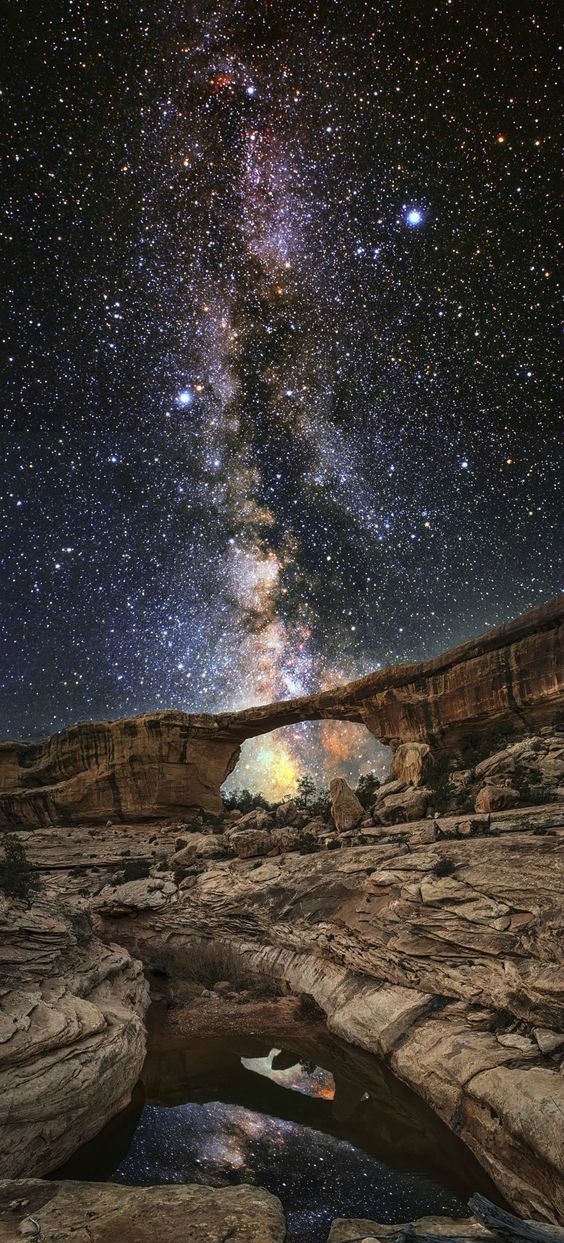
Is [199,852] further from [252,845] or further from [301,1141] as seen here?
[301,1141]

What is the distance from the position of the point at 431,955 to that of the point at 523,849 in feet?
9.36

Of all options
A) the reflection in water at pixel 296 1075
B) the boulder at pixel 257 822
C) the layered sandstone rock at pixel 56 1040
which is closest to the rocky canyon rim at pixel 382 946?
the layered sandstone rock at pixel 56 1040

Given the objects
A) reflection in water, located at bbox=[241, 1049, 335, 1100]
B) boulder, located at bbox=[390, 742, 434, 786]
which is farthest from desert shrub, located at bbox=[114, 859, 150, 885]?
boulder, located at bbox=[390, 742, 434, 786]

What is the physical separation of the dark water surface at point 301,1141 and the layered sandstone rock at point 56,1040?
21.7 inches

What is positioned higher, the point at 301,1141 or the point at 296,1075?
the point at 301,1141

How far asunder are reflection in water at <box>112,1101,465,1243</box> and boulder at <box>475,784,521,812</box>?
810 centimetres

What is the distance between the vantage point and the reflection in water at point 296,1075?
31.2ft

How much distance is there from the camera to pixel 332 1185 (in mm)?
6676

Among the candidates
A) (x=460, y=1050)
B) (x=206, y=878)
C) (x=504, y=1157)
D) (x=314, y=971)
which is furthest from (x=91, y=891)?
(x=504, y=1157)

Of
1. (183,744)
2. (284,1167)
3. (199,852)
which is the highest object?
(183,744)

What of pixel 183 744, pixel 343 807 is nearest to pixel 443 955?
pixel 343 807

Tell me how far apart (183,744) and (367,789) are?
40.0ft

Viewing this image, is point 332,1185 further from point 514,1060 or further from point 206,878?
point 206,878

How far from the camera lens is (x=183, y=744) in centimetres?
3047
